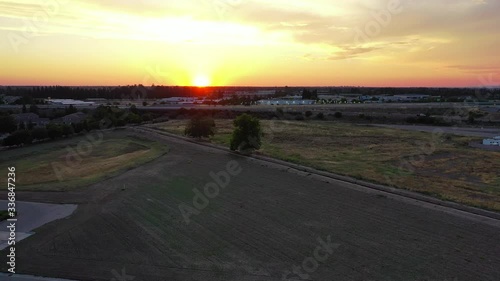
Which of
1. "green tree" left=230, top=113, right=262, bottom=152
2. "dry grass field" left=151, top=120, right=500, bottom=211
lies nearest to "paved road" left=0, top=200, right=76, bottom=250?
"green tree" left=230, top=113, right=262, bottom=152

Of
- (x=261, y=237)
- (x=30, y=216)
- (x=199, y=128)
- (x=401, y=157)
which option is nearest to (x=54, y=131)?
(x=199, y=128)

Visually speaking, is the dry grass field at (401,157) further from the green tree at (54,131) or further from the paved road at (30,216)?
the paved road at (30,216)

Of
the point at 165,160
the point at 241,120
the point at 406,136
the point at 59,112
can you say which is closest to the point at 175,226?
the point at 165,160

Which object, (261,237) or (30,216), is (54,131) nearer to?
(30,216)

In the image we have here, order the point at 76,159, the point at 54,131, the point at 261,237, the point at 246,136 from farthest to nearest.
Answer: the point at 54,131 → the point at 76,159 → the point at 246,136 → the point at 261,237

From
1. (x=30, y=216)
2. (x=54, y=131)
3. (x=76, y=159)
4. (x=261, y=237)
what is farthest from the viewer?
(x=54, y=131)

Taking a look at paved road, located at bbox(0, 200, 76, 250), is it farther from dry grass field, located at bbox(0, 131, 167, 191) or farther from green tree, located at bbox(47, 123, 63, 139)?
green tree, located at bbox(47, 123, 63, 139)

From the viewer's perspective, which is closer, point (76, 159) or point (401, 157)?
point (401, 157)

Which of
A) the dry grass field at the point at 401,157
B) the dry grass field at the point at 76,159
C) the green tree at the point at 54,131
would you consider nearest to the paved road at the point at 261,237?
the dry grass field at the point at 76,159

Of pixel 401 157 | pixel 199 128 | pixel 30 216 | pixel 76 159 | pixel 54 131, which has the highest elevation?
pixel 199 128

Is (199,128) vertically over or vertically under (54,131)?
over
